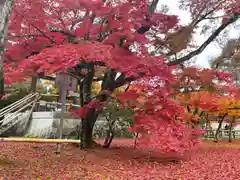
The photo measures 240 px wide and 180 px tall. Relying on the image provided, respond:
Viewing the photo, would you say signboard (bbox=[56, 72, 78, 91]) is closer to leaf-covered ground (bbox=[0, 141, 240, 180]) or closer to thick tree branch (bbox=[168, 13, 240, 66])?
leaf-covered ground (bbox=[0, 141, 240, 180])

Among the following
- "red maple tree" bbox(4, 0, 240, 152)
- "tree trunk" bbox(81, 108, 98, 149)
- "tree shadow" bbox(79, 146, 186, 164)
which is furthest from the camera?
"tree trunk" bbox(81, 108, 98, 149)

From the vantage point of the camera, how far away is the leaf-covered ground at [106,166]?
7684mm

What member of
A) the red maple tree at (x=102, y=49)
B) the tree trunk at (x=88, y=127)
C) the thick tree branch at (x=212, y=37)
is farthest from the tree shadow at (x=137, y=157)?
the thick tree branch at (x=212, y=37)

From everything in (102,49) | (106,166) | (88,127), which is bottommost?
(106,166)

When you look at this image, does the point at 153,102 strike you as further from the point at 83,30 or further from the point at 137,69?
the point at 83,30

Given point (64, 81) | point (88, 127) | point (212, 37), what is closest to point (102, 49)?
point (64, 81)

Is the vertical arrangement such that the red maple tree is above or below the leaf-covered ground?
above

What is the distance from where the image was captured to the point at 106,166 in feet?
30.4

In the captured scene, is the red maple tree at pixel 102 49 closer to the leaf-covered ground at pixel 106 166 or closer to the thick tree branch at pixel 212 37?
the leaf-covered ground at pixel 106 166

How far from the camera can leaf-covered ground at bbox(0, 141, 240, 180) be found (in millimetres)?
7684

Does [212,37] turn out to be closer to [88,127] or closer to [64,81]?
[64,81]

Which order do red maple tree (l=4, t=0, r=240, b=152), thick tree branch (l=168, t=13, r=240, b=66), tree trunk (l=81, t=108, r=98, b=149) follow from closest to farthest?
red maple tree (l=4, t=0, r=240, b=152) → thick tree branch (l=168, t=13, r=240, b=66) → tree trunk (l=81, t=108, r=98, b=149)

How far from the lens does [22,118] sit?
16.3 metres

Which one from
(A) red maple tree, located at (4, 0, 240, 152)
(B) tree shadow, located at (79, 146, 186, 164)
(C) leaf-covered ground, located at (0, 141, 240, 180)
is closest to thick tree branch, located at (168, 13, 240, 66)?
(A) red maple tree, located at (4, 0, 240, 152)
